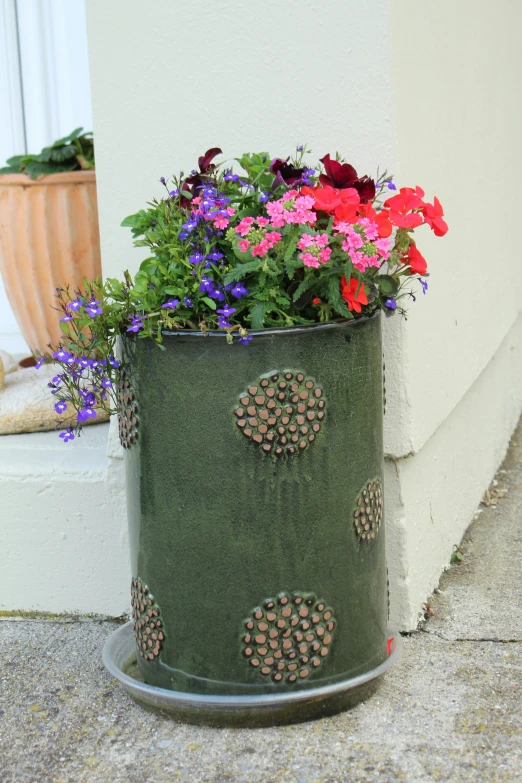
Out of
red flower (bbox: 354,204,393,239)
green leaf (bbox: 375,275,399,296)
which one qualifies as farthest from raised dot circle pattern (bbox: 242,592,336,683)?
red flower (bbox: 354,204,393,239)

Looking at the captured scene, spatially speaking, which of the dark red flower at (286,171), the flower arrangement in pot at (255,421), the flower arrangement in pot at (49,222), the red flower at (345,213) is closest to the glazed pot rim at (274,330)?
the flower arrangement in pot at (255,421)

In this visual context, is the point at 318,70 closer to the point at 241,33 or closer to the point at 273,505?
the point at 241,33

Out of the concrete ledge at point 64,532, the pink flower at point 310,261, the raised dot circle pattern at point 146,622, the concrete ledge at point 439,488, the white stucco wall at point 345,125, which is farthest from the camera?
the concrete ledge at point 64,532

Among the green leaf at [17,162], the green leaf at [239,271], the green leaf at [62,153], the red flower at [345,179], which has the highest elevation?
the green leaf at [62,153]

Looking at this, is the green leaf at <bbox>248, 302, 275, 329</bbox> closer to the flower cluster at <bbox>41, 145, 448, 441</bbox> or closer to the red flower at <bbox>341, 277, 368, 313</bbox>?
the flower cluster at <bbox>41, 145, 448, 441</bbox>

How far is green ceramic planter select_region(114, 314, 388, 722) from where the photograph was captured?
197 centimetres

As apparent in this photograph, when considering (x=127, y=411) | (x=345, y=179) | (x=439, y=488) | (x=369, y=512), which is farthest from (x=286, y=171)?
(x=439, y=488)

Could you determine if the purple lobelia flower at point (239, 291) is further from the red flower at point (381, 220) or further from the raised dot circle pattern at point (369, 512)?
the raised dot circle pattern at point (369, 512)

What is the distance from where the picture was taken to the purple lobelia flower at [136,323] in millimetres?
1957

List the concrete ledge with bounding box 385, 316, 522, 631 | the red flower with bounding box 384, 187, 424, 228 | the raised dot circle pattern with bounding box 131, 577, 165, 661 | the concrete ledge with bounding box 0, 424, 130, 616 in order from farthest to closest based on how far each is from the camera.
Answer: the concrete ledge with bounding box 0, 424, 130, 616 → the concrete ledge with bounding box 385, 316, 522, 631 → the raised dot circle pattern with bounding box 131, 577, 165, 661 → the red flower with bounding box 384, 187, 424, 228

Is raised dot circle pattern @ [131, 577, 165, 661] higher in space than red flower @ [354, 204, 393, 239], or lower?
lower

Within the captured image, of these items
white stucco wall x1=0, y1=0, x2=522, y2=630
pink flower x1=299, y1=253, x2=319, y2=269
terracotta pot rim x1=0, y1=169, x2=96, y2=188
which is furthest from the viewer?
terracotta pot rim x1=0, y1=169, x2=96, y2=188

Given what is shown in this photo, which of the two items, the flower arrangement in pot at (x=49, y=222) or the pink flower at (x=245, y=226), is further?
the flower arrangement in pot at (x=49, y=222)

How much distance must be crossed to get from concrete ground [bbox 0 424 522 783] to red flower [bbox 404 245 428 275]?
3.27 ft
